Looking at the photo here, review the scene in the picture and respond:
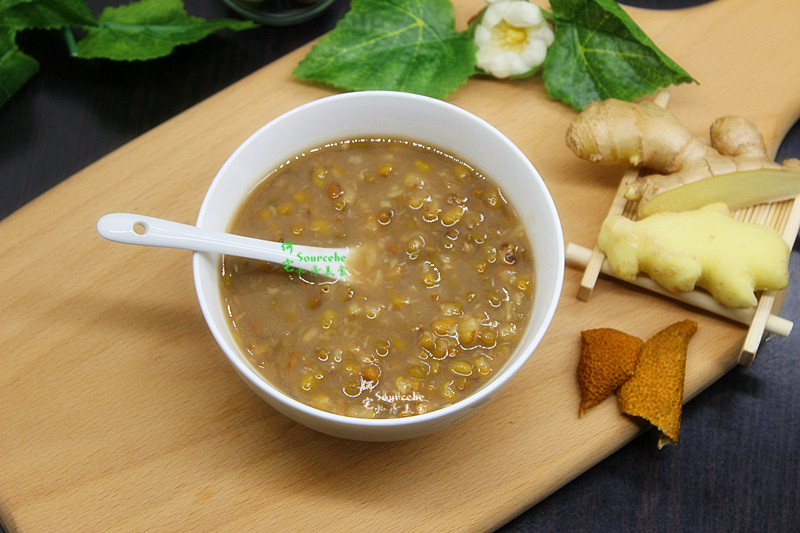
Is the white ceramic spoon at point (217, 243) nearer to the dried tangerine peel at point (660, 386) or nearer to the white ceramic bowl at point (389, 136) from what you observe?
the white ceramic bowl at point (389, 136)

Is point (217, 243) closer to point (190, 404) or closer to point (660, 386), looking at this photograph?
point (190, 404)

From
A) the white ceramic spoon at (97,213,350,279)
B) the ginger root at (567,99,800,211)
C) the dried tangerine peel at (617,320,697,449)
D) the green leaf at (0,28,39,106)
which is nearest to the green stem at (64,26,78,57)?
the green leaf at (0,28,39,106)

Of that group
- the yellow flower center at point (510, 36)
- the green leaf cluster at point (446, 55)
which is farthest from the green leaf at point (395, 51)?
the yellow flower center at point (510, 36)

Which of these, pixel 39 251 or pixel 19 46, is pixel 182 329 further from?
pixel 19 46

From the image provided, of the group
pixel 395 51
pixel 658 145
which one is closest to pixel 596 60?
pixel 658 145

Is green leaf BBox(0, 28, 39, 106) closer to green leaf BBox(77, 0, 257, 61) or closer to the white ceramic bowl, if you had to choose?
green leaf BBox(77, 0, 257, 61)

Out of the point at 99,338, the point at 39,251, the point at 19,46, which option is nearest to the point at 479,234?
the point at 99,338
